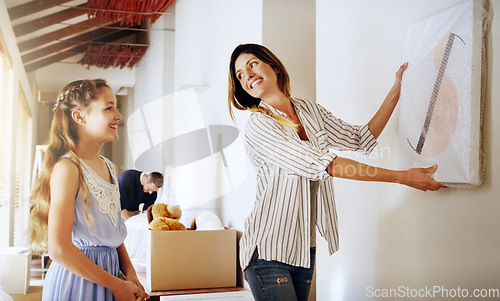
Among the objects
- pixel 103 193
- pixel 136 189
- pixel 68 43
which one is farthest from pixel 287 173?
pixel 68 43

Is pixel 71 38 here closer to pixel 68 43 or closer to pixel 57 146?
pixel 68 43

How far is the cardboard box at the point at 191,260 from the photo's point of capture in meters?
1.81

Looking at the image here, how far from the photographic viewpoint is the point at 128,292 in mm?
1204

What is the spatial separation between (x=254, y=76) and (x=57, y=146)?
1.86 feet

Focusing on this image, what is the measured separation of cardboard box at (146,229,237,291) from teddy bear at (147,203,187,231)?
0.02 metres

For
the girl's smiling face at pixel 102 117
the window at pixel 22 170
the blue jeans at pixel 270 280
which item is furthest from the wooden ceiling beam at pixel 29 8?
Result: the blue jeans at pixel 270 280

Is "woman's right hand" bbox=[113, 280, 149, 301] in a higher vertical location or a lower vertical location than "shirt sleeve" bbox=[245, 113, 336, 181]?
lower

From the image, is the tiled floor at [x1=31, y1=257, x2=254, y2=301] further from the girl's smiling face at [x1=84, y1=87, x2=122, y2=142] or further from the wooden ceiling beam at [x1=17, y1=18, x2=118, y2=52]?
the wooden ceiling beam at [x1=17, y1=18, x2=118, y2=52]

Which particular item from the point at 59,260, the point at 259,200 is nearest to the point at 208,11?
the point at 259,200

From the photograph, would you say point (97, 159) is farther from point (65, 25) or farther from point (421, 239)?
point (421, 239)

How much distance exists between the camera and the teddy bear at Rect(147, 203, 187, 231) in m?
1.79

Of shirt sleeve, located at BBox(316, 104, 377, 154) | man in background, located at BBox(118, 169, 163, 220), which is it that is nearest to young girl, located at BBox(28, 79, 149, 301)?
man in background, located at BBox(118, 169, 163, 220)

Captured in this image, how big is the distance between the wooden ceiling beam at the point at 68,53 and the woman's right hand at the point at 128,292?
2.89 ft

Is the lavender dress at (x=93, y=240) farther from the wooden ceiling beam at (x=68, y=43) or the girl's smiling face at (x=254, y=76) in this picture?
the wooden ceiling beam at (x=68, y=43)
